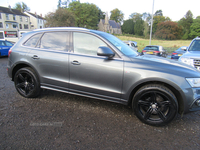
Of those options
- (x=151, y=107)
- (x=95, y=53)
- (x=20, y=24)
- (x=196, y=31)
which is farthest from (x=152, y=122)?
(x=196, y=31)

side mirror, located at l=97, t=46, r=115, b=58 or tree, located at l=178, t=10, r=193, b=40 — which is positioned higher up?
tree, located at l=178, t=10, r=193, b=40

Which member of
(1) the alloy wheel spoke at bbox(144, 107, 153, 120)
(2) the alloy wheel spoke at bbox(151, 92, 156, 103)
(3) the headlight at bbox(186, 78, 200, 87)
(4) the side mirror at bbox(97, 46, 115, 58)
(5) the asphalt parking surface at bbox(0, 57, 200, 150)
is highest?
(4) the side mirror at bbox(97, 46, 115, 58)

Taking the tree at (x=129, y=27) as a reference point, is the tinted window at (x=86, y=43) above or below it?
below

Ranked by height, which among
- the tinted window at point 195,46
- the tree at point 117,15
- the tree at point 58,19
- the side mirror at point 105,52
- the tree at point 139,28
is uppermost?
the tree at point 117,15

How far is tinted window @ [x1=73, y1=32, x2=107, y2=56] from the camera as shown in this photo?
3.09m

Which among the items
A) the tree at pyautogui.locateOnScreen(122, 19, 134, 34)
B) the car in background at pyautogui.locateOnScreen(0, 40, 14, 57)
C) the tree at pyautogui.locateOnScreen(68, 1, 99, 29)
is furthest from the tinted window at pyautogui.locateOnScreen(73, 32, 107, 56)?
the tree at pyautogui.locateOnScreen(122, 19, 134, 34)

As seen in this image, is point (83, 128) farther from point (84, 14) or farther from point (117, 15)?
point (117, 15)

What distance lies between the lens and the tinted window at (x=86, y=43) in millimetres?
3094

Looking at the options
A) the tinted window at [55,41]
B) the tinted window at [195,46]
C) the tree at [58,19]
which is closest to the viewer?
the tinted window at [55,41]

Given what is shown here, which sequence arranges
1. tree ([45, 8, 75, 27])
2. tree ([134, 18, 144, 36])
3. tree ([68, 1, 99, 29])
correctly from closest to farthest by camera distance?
tree ([45, 8, 75, 27]) < tree ([68, 1, 99, 29]) < tree ([134, 18, 144, 36])

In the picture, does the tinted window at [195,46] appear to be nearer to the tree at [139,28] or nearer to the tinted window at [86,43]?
the tinted window at [86,43]

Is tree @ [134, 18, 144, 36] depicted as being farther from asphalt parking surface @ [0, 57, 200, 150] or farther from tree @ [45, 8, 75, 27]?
asphalt parking surface @ [0, 57, 200, 150]

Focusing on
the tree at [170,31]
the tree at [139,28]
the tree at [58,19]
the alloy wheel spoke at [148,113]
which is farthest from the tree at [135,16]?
the alloy wheel spoke at [148,113]

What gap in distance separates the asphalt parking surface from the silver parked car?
0.32 metres
